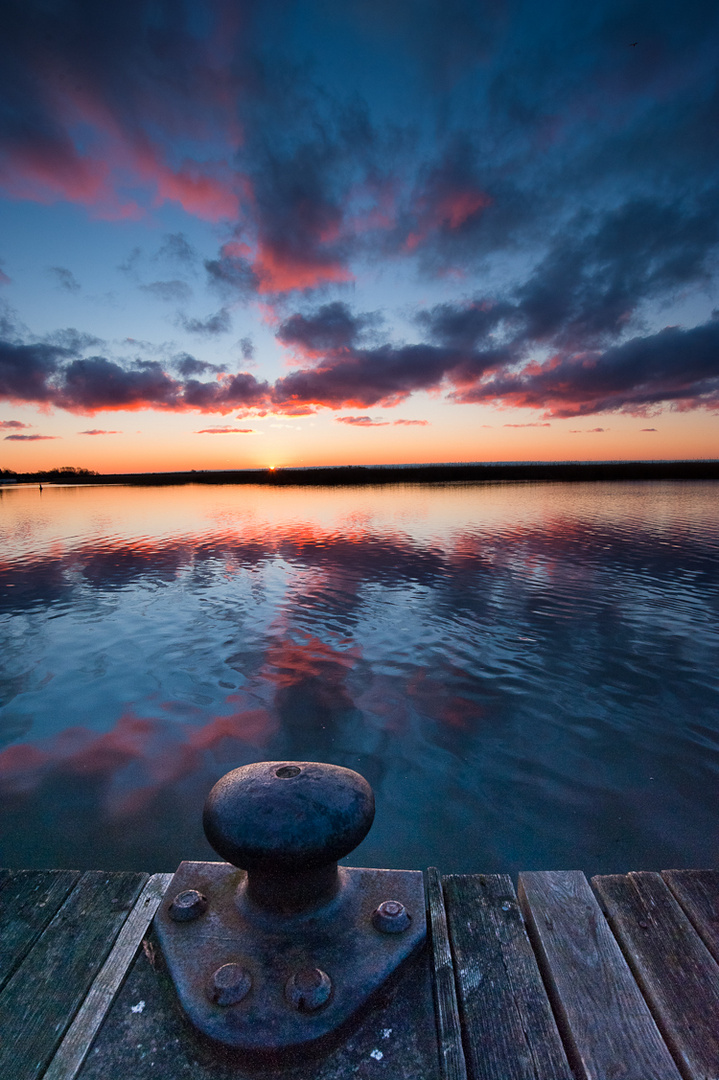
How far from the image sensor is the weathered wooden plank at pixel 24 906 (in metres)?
2.28

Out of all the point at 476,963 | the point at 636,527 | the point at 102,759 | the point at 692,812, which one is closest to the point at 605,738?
the point at 692,812

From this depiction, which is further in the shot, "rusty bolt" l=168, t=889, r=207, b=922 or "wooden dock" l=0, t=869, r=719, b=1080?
"rusty bolt" l=168, t=889, r=207, b=922

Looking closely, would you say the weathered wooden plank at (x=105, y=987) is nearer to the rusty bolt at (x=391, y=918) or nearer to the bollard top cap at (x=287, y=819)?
the bollard top cap at (x=287, y=819)

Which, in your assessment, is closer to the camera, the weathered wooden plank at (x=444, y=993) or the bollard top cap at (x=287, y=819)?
the weathered wooden plank at (x=444, y=993)

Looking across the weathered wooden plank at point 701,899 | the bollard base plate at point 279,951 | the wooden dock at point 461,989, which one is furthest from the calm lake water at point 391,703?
the bollard base plate at point 279,951

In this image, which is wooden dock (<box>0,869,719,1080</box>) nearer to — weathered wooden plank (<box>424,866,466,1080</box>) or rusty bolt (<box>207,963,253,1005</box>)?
weathered wooden plank (<box>424,866,466,1080</box>)

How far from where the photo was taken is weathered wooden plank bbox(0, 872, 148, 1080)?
6.19 feet

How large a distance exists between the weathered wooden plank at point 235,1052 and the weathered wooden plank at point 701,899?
1.48 metres

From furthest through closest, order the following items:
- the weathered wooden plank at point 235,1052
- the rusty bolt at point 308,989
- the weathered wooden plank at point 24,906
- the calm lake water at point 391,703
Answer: the calm lake water at point 391,703 → the weathered wooden plank at point 24,906 → the rusty bolt at point 308,989 → the weathered wooden plank at point 235,1052

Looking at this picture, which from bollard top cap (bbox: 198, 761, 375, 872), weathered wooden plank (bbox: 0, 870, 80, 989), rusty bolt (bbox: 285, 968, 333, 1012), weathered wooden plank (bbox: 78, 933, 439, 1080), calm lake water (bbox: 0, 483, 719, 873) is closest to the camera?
weathered wooden plank (bbox: 78, 933, 439, 1080)

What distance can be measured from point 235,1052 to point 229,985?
0.64 ft

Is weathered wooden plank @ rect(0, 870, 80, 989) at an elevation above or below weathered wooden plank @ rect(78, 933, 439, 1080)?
below

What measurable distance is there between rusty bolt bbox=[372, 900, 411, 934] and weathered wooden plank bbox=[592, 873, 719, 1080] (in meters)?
1.09

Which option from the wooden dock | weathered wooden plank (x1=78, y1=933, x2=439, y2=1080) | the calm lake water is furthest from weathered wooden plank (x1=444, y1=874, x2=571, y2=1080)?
the calm lake water
